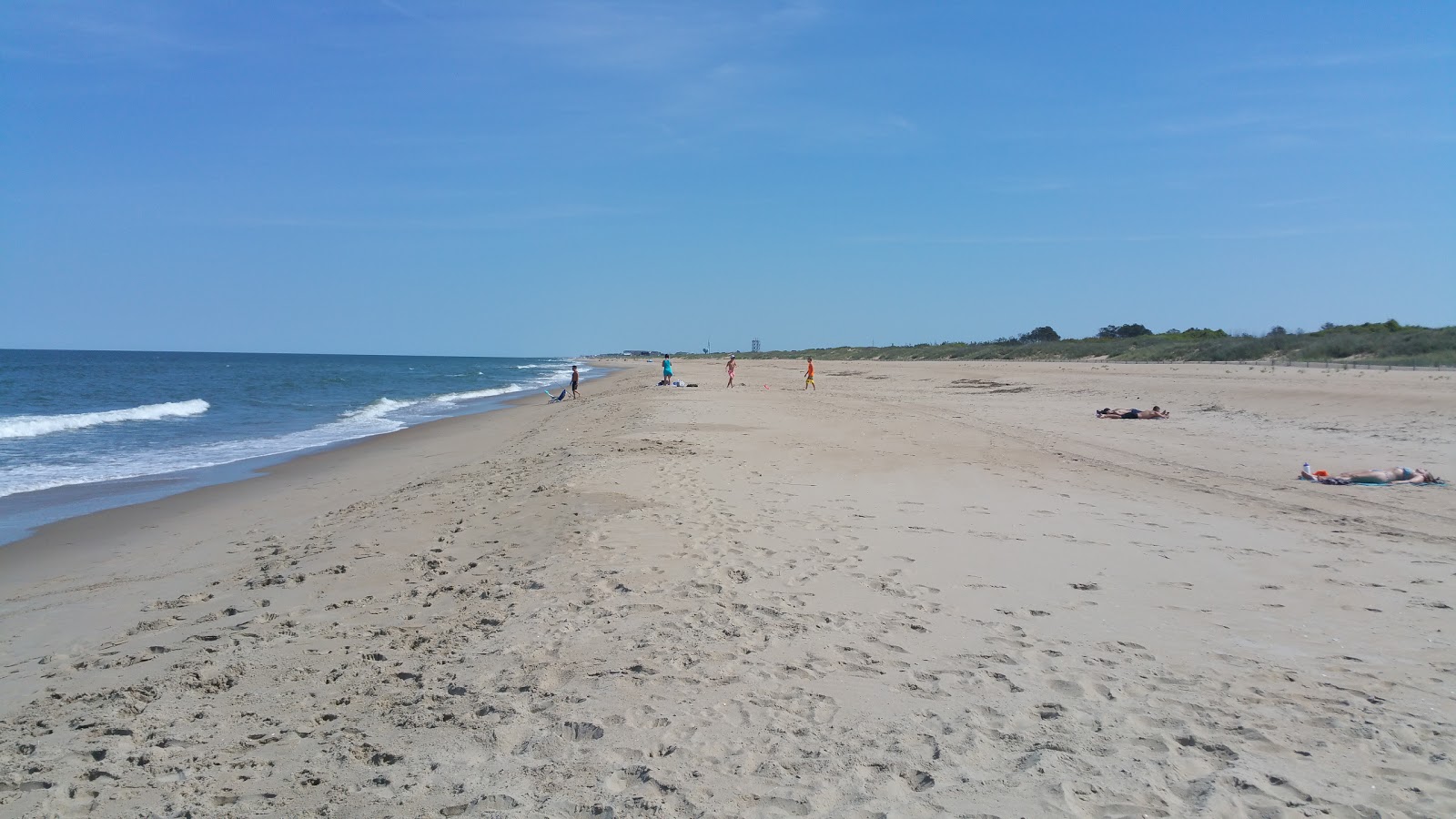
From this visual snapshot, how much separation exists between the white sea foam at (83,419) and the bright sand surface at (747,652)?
14562mm

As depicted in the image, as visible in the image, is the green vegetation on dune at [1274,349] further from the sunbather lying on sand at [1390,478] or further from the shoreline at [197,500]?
the shoreline at [197,500]

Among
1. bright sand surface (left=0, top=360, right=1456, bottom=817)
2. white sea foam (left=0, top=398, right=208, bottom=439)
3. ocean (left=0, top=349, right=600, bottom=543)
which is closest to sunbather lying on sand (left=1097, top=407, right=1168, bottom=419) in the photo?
bright sand surface (left=0, top=360, right=1456, bottom=817)

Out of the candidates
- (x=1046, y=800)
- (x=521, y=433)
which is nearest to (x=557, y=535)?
(x=1046, y=800)

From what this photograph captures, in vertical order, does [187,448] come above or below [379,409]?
above

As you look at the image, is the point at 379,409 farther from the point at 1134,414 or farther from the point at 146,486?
the point at 1134,414

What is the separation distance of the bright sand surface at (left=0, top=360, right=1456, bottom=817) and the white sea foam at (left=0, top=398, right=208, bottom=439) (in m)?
14.6

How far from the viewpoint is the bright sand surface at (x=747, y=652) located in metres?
3.40

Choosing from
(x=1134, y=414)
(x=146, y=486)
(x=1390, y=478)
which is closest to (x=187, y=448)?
(x=146, y=486)

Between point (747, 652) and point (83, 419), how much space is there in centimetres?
2825

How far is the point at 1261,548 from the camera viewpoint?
7156mm

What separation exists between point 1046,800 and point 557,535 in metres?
5.06

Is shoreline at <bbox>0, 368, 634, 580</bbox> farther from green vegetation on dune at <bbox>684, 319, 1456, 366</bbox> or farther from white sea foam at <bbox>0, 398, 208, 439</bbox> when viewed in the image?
green vegetation on dune at <bbox>684, 319, 1456, 366</bbox>

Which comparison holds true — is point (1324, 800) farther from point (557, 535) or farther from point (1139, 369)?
point (1139, 369)

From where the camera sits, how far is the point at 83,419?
2511 centimetres
